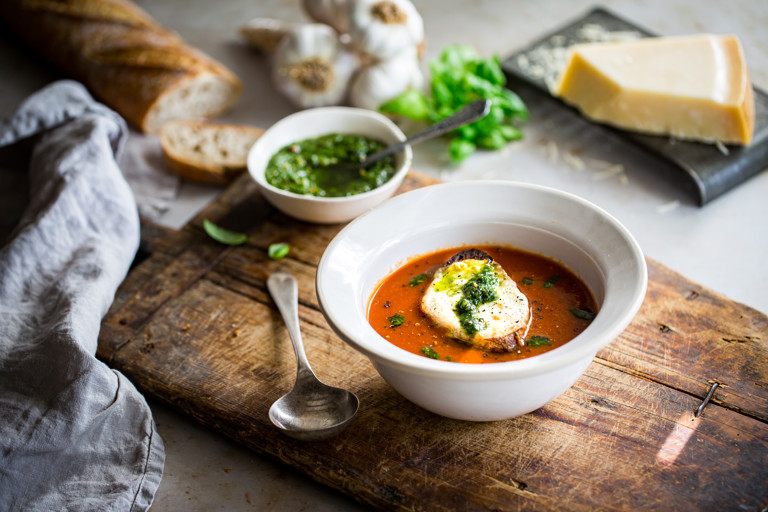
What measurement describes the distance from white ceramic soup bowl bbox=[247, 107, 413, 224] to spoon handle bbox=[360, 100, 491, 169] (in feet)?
0.15

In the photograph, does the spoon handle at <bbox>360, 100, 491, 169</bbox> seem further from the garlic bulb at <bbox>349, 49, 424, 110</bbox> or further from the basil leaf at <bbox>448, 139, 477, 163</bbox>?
the garlic bulb at <bbox>349, 49, 424, 110</bbox>

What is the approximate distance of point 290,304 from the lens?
2.55 meters

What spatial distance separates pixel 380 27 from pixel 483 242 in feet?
6.00

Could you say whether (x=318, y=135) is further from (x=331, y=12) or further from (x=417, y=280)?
(x=417, y=280)

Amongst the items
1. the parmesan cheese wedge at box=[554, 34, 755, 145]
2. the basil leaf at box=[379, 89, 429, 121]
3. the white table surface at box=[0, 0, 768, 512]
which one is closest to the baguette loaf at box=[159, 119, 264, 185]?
the white table surface at box=[0, 0, 768, 512]

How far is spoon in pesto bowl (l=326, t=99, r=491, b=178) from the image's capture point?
2.97m

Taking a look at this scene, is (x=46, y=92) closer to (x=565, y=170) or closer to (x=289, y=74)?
(x=289, y=74)

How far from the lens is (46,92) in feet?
11.4

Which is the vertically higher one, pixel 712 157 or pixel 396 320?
pixel 396 320

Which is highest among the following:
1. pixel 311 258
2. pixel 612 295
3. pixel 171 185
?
pixel 612 295

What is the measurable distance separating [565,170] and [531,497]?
2210 millimetres

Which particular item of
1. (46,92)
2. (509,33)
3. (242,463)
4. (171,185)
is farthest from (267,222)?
(509,33)

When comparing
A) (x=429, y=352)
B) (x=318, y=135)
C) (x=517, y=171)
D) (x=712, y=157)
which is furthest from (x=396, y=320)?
(x=712, y=157)

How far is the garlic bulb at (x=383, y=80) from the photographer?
384 centimetres
